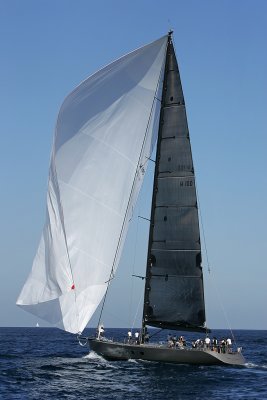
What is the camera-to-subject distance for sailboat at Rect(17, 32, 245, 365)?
35969 mm

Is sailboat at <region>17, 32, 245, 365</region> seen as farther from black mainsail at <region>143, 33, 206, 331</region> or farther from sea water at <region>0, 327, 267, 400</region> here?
sea water at <region>0, 327, 267, 400</region>

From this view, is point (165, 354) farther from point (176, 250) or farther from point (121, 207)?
point (121, 207)

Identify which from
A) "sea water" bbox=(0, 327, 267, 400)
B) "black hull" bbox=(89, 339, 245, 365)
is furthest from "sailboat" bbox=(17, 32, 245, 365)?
"sea water" bbox=(0, 327, 267, 400)

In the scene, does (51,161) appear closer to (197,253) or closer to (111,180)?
(111,180)

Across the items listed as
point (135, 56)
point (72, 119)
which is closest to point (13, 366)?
point (72, 119)

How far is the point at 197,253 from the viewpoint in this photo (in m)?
39.2

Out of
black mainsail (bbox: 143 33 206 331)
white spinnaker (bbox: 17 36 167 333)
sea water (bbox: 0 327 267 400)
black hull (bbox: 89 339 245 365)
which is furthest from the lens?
black mainsail (bbox: 143 33 206 331)

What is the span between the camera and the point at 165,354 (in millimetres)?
35562

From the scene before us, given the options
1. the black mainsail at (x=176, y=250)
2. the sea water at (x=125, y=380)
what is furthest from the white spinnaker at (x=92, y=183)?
the sea water at (x=125, y=380)

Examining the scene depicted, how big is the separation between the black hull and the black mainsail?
3.20 metres

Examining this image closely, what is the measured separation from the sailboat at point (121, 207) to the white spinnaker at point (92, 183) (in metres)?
0.06

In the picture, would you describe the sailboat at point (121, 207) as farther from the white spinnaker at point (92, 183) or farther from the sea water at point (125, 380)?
the sea water at point (125, 380)

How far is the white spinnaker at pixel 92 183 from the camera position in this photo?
35906 millimetres

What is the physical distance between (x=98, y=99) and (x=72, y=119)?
211cm
